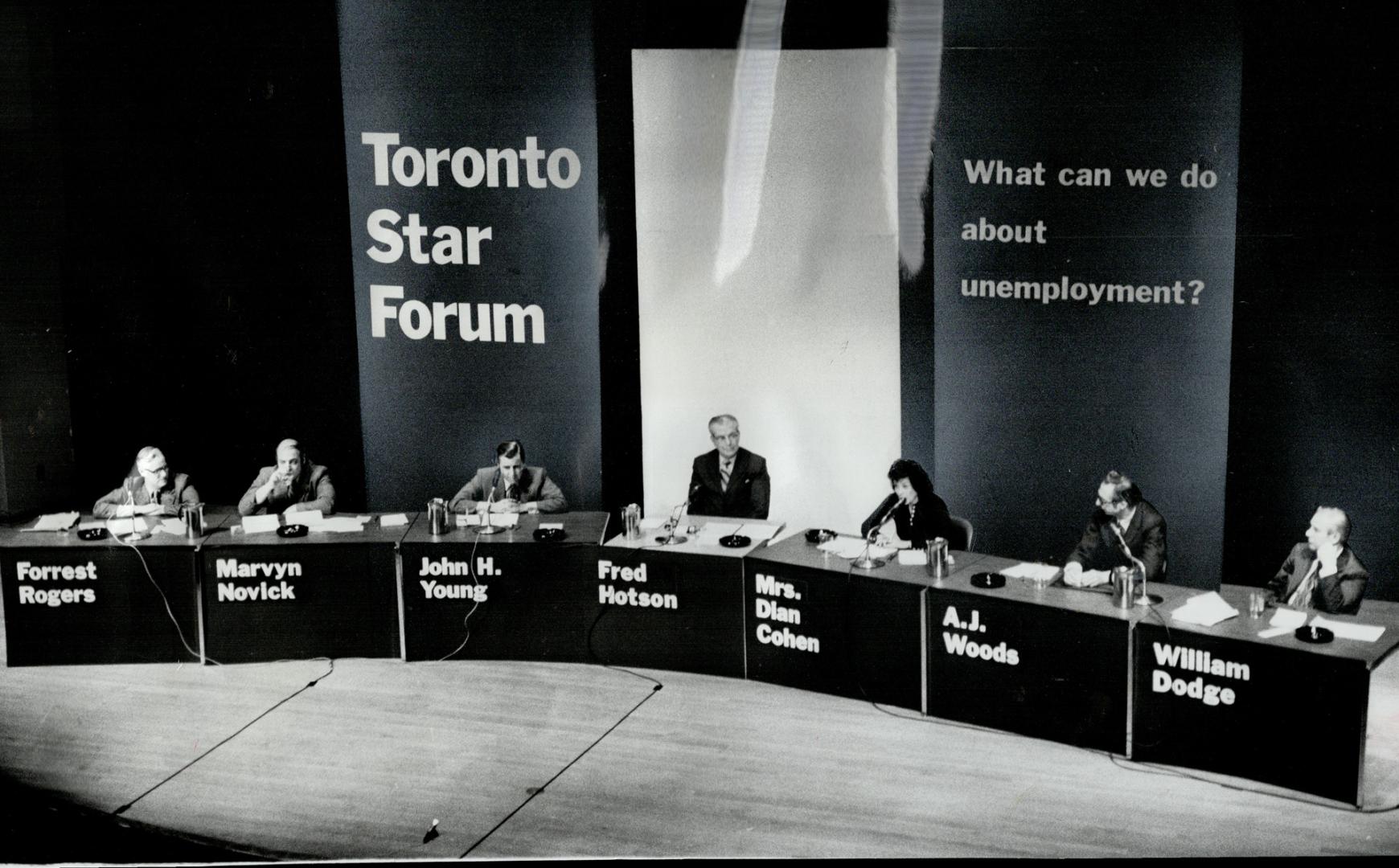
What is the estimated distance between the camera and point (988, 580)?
5.36 meters

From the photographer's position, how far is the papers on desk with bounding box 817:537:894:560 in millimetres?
5759

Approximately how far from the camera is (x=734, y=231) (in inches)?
283

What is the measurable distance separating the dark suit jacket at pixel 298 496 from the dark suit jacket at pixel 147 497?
27cm

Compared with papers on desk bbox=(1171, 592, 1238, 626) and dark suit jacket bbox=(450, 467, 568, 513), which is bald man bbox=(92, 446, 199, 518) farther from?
papers on desk bbox=(1171, 592, 1238, 626)

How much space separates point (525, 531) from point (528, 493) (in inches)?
18.1

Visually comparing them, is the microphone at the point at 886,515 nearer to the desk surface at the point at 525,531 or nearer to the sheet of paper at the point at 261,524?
the desk surface at the point at 525,531

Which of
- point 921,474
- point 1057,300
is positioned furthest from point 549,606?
point 1057,300

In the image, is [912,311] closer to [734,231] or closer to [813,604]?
[734,231]

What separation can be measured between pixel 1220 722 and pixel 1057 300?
8.28 feet

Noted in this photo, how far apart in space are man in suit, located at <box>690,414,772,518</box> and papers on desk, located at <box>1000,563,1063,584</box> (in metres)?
1.61

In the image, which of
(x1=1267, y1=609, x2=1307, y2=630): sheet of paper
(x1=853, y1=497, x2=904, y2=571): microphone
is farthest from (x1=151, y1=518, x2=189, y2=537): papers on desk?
(x1=1267, y1=609, x2=1307, y2=630): sheet of paper

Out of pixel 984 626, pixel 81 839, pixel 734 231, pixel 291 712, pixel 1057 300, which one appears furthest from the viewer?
pixel 734 231

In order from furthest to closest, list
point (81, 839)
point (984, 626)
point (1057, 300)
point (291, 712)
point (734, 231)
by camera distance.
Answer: point (734, 231)
point (1057, 300)
point (291, 712)
point (984, 626)
point (81, 839)

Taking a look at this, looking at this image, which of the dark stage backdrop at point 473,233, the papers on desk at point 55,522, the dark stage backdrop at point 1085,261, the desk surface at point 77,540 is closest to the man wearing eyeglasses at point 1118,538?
the dark stage backdrop at point 1085,261
